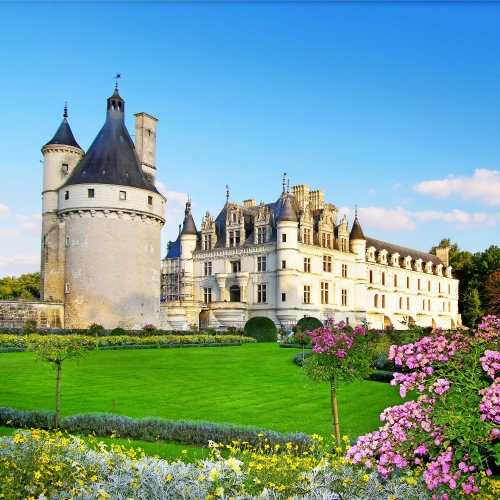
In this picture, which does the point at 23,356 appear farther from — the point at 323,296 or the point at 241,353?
the point at 323,296

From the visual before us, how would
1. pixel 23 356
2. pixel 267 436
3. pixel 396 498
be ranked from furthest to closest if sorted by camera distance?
1. pixel 23 356
2. pixel 267 436
3. pixel 396 498

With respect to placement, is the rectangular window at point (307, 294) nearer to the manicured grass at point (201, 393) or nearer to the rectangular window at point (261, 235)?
the rectangular window at point (261, 235)

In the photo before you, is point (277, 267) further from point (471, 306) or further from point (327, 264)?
point (471, 306)

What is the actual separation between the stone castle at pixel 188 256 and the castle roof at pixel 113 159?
8 cm

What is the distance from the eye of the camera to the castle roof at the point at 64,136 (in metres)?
36.4

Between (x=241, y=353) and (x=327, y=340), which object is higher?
(x=327, y=340)

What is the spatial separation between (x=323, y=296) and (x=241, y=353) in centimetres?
2207

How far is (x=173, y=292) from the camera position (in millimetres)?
51969

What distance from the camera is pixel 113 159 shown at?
3441cm

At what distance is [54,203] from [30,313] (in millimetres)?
7558

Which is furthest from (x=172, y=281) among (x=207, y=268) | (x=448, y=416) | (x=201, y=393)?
(x=448, y=416)

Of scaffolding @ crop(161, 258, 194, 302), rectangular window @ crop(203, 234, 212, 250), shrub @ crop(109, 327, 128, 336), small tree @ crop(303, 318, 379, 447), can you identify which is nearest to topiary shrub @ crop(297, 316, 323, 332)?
shrub @ crop(109, 327, 128, 336)

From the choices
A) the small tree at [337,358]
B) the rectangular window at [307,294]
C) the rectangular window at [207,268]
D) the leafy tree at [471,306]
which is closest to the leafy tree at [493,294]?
the leafy tree at [471,306]

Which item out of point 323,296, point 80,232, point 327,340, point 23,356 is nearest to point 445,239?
point 323,296
